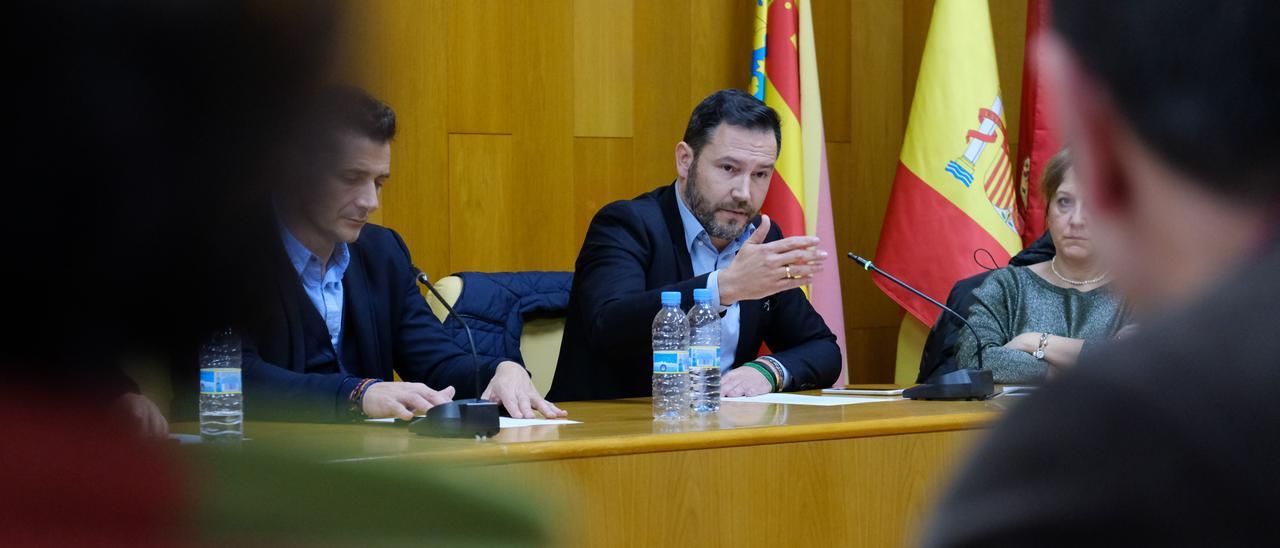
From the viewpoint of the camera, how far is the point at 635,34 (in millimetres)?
5020

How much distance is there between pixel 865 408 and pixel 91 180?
2566 millimetres

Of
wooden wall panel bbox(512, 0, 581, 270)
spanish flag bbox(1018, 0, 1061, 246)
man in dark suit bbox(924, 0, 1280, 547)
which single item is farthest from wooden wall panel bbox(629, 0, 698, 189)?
man in dark suit bbox(924, 0, 1280, 547)

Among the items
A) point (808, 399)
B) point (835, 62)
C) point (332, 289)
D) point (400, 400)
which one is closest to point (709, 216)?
point (808, 399)

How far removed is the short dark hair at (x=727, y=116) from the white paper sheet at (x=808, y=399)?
809 mm

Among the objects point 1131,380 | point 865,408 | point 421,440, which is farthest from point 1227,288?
point 865,408

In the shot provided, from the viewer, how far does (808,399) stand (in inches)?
122

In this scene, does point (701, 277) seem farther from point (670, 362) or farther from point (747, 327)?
point (670, 362)

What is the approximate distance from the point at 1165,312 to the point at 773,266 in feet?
8.44

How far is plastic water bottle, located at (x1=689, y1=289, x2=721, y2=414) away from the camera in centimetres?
277

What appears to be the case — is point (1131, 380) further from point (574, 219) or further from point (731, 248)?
point (574, 219)

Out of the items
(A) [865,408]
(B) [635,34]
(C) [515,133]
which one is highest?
(B) [635,34]

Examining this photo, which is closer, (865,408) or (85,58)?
(85,58)

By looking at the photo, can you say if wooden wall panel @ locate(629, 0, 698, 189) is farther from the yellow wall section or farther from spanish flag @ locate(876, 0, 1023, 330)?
spanish flag @ locate(876, 0, 1023, 330)

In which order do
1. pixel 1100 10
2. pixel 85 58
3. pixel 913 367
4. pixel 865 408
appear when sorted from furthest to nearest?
pixel 913 367 < pixel 865 408 < pixel 1100 10 < pixel 85 58
